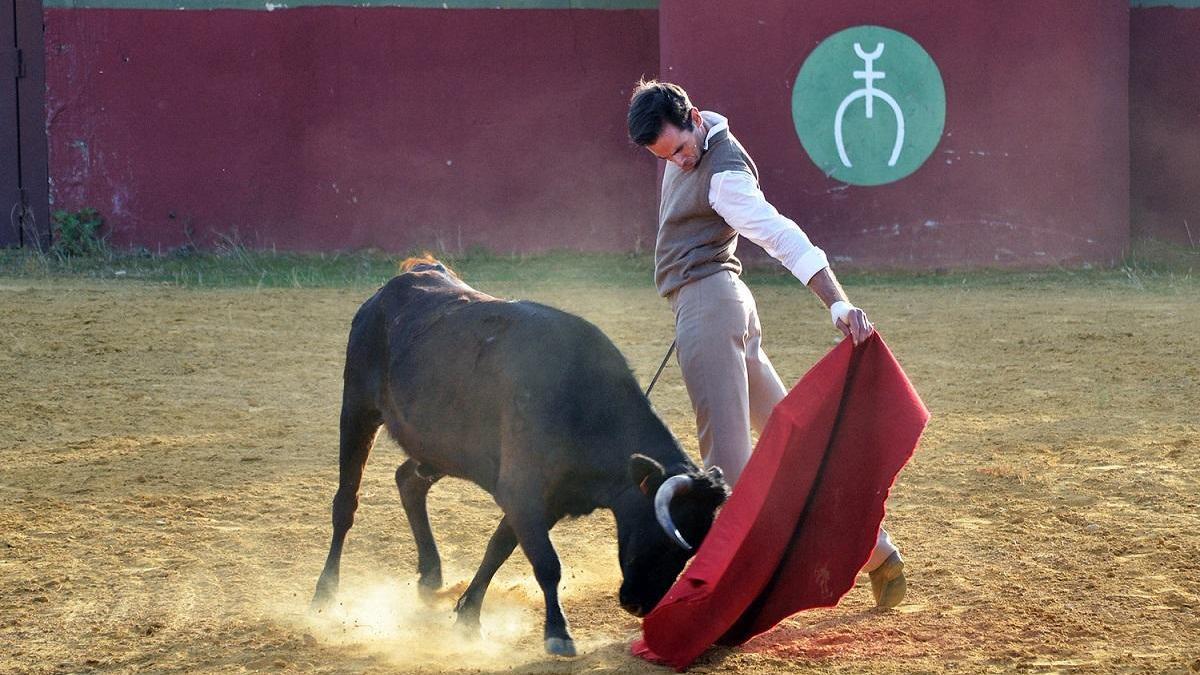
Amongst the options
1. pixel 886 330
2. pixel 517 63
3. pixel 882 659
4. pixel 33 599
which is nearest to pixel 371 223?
pixel 517 63

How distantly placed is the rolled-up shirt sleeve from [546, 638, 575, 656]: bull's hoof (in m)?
1.30

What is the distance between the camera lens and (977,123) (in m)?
13.4

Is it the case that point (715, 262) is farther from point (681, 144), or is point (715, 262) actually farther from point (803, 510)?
point (803, 510)

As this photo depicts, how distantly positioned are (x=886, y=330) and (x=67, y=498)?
5997 mm

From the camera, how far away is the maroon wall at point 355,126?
566 inches

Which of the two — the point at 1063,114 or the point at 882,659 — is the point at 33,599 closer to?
the point at 882,659

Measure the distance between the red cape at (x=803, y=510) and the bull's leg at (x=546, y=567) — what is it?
23 cm

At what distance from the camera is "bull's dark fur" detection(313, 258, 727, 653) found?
438cm

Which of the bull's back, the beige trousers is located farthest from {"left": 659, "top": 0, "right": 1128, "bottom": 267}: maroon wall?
the beige trousers

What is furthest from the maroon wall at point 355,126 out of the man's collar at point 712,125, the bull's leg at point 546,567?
the bull's leg at point 546,567

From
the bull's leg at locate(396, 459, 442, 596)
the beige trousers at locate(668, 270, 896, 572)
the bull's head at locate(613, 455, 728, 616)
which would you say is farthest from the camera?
the bull's leg at locate(396, 459, 442, 596)

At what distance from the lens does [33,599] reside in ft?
16.2

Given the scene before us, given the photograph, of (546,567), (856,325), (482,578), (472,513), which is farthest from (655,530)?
(472,513)

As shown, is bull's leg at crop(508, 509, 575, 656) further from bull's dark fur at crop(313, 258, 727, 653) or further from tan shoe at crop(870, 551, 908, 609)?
tan shoe at crop(870, 551, 908, 609)
